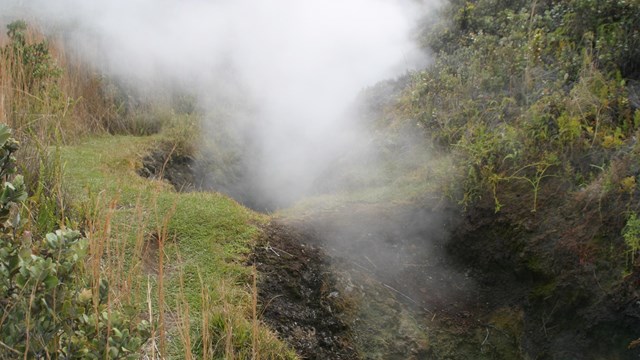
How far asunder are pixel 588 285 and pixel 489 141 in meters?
1.38

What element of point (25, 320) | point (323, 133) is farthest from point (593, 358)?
point (323, 133)

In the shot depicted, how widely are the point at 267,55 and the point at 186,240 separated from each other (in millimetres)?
4391

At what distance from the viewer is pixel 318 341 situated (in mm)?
3494

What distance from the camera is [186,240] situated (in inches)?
153

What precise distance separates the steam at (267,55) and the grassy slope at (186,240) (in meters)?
2.06

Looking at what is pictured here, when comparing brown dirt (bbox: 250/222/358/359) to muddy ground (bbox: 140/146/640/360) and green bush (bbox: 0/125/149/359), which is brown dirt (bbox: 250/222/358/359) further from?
green bush (bbox: 0/125/149/359)

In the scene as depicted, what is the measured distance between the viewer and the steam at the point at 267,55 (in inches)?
270

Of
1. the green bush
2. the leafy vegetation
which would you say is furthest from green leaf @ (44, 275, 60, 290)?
the leafy vegetation

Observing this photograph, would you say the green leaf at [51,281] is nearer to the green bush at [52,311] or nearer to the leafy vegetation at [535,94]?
the green bush at [52,311]

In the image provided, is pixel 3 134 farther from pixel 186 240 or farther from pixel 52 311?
pixel 186 240

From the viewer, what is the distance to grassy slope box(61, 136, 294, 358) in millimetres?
2943

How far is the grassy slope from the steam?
6.77 ft

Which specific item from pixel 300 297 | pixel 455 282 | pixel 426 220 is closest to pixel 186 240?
pixel 300 297

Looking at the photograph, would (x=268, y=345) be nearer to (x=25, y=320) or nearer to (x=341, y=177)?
(x=25, y=320)
